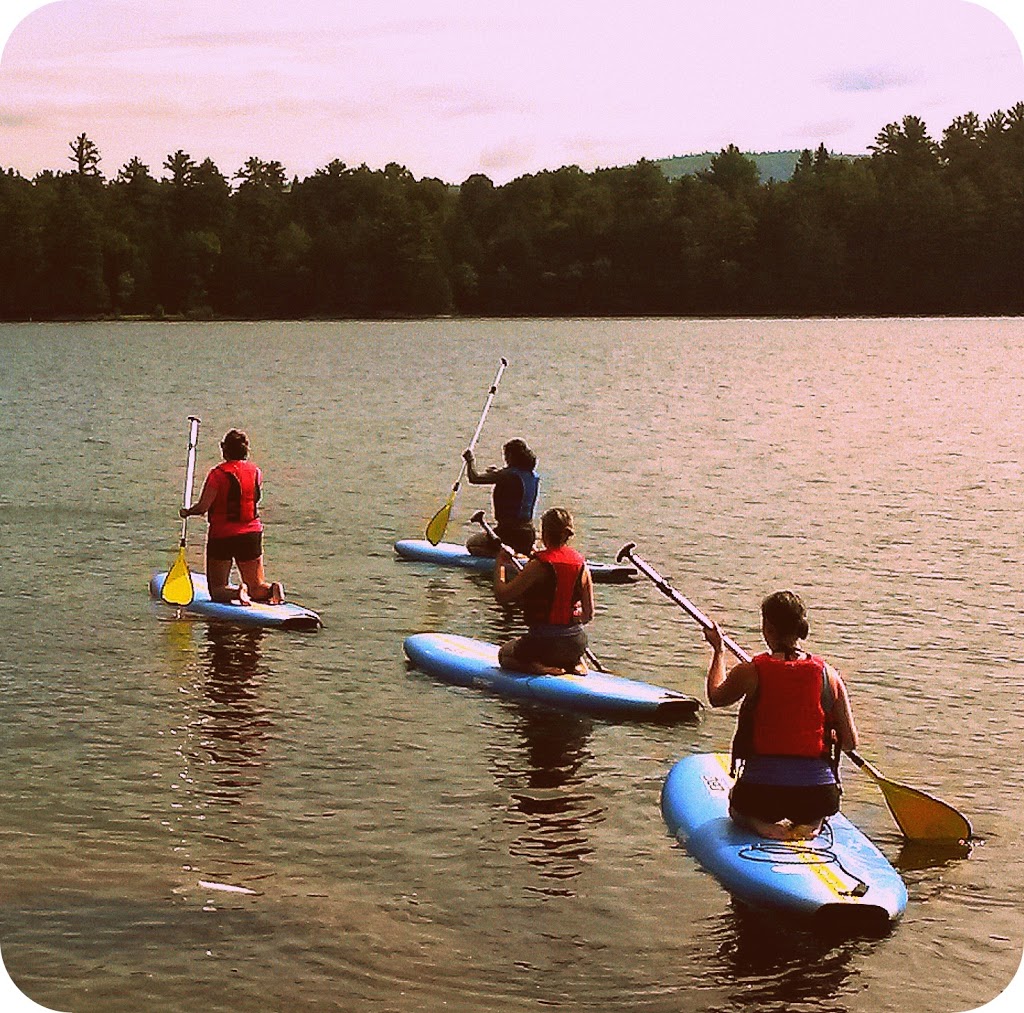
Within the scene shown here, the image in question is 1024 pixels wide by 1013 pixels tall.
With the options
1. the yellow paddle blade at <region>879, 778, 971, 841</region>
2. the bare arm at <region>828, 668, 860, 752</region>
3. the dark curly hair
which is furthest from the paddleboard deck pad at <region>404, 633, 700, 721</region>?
the dark curly hair

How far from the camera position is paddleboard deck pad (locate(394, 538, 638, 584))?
18.5 metres

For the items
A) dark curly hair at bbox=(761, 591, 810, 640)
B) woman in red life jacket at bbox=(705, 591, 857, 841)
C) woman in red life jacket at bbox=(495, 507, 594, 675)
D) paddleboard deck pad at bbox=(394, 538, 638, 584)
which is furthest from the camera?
paddleboard deck pad at bbox=(394, 538, 638, 584)

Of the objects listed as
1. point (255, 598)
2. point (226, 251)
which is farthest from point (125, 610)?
point (226, 251)

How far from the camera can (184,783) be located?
11.1 metres

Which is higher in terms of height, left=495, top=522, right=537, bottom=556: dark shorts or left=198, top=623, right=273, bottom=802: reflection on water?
left=495, top=522, right=537, bottom=556: dark shorts

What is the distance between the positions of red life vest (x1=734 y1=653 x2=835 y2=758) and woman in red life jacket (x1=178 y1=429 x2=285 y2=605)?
22.2 ft

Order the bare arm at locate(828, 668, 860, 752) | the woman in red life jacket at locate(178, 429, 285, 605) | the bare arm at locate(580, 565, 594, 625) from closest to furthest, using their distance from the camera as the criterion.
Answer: the bare arm at locate(828, 668, 860, 752), the bare arm at locate(580, 565, 594, 625), the woman in red life jacket at locate(178, 429, 285, 605)

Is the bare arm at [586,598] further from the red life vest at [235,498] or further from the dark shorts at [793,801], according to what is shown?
the red life vest at [235,498]

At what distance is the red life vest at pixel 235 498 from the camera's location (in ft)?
47.9

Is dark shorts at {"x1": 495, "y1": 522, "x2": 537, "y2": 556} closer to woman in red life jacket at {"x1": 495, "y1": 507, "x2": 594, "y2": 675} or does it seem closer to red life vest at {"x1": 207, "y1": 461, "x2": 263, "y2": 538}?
red life vest at {"x1": 207, "y1": 461, "x2": 263, "y2": 538}

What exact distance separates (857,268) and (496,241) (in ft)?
60.6

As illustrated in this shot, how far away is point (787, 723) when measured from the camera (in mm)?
8477

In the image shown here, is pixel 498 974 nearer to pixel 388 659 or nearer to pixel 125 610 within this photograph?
pixel 388 659

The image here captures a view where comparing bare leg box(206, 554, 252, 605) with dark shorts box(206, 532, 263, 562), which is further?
bare leg box(206, 554, 252, 605)
